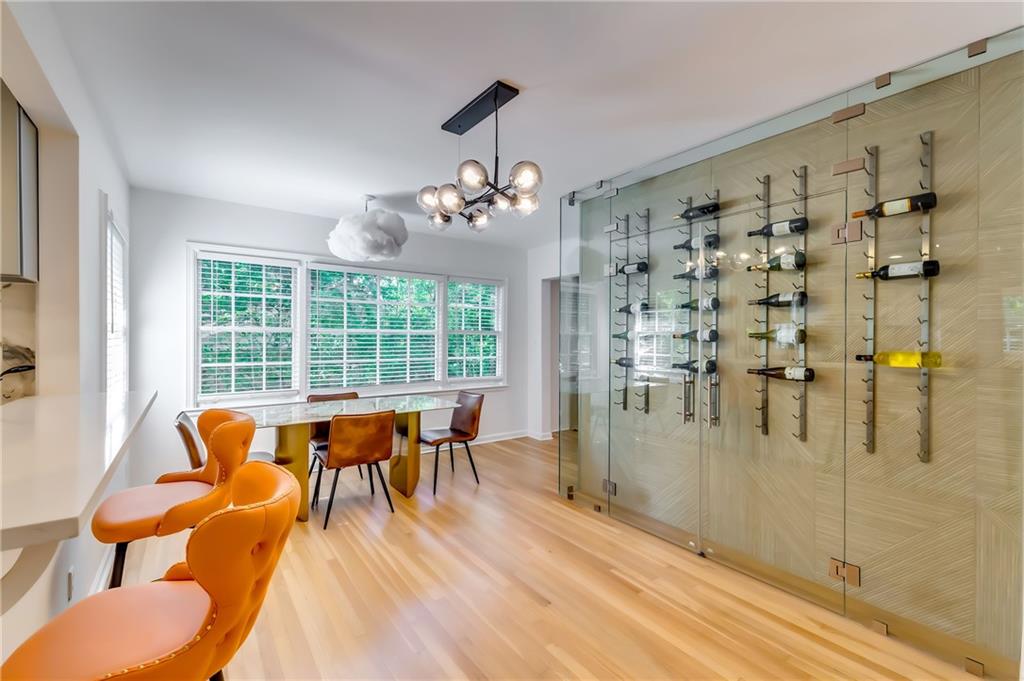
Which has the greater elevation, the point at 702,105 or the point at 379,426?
the point at 702,105

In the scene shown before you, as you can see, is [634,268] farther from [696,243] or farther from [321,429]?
[321,429]

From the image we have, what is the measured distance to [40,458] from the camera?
924 mm

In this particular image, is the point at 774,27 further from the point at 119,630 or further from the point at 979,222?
the point at 119,630

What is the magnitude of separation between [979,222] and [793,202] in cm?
78

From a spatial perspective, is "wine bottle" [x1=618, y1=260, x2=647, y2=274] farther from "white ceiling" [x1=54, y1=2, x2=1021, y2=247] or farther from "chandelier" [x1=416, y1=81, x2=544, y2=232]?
"chandelier" [x1=416, y1=81, x2=544, y2=232]

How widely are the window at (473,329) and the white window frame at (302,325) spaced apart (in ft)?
0.19

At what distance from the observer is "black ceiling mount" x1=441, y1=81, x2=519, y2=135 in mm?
2244

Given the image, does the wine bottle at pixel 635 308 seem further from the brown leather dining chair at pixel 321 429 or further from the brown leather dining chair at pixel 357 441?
the brown leather dining chair at pixel 321 429

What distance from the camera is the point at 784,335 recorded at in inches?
101

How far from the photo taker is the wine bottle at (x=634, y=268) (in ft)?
10.8

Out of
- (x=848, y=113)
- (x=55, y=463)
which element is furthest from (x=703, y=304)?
(x=55, y=463)

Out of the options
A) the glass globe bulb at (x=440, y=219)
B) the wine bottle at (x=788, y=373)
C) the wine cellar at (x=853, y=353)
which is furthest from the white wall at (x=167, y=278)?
the wine bottle at (x=788, y=373)

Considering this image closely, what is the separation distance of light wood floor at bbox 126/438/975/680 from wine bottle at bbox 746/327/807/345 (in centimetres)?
137

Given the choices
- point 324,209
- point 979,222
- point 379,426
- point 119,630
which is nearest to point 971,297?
point 979,222
